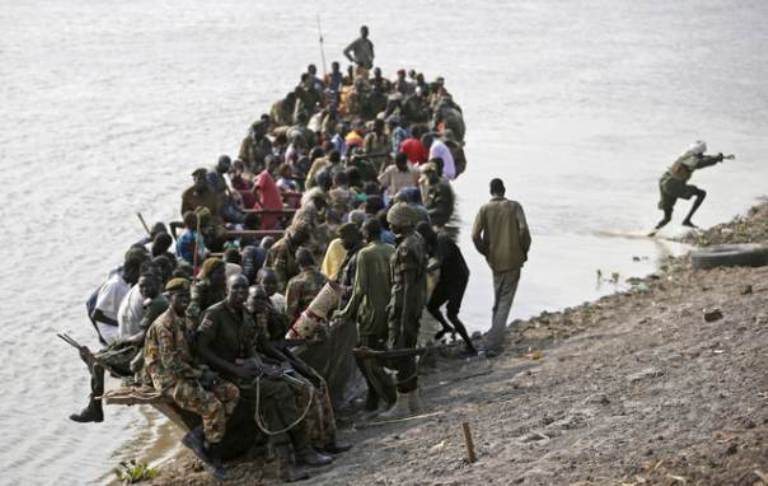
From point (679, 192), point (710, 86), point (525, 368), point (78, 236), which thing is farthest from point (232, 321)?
point (710, 86)

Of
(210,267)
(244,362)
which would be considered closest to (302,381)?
(244,362)

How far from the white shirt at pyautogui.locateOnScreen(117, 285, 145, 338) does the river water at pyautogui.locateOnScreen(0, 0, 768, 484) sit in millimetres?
1659

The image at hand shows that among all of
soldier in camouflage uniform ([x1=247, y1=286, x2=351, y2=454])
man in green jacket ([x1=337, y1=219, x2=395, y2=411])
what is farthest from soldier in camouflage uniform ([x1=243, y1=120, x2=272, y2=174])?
soldier in camouflage uniform ([x1=247, y1=286, x2=351, y2=454])

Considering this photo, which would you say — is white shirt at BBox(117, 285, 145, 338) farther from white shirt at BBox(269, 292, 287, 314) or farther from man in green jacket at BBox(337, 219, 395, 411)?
man in green jacket at BBox(337, 219, 395, 411)

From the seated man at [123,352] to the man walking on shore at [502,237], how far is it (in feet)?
11.6

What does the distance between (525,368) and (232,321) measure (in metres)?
3.47

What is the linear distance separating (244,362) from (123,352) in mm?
1120

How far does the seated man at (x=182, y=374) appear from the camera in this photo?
31.1ft

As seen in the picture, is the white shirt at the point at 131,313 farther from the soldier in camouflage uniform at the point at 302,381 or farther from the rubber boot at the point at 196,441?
the rubber boot at the point at 196,441

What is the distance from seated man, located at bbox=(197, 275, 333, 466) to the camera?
9641 mm

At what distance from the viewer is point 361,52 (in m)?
29.5

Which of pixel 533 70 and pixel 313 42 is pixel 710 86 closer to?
pixel 533 70

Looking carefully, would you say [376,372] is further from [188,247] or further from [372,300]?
[188,247]

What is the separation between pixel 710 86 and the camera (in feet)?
140
